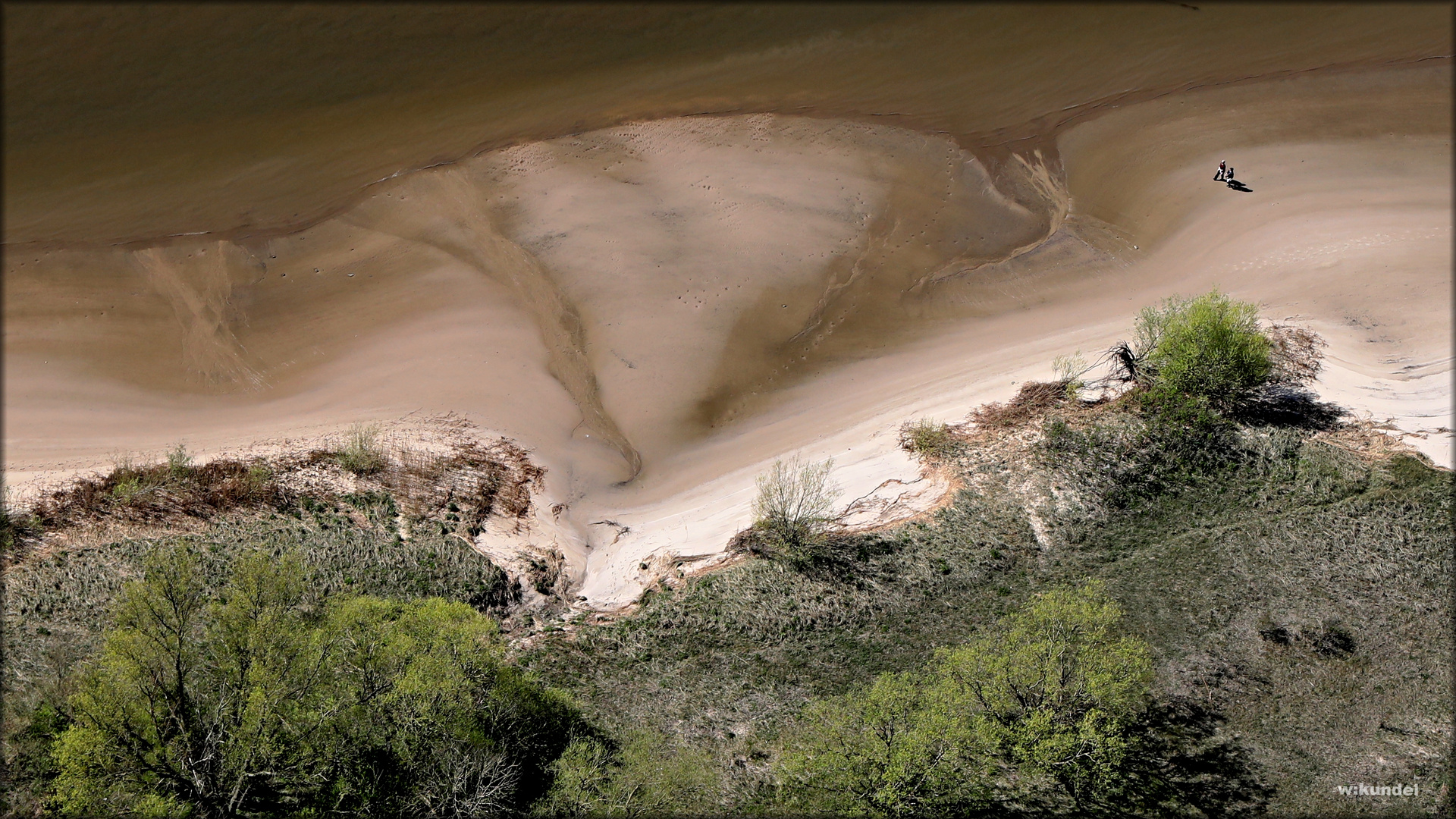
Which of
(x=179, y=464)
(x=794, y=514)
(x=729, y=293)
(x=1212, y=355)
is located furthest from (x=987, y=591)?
(x=179, y=464)

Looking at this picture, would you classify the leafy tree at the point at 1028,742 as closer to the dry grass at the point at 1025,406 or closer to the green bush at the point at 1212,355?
the dry grass at the point at 1025,406

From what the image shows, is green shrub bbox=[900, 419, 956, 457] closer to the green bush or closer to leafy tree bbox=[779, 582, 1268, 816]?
the green bush

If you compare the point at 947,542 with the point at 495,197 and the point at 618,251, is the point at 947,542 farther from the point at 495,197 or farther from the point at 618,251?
the point at 495,197

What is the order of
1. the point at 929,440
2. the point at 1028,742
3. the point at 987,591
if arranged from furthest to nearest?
the point at 929,440, the point at 987,591, the point at 1028,742

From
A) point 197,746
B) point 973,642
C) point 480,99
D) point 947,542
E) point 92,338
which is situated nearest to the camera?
point 197,746

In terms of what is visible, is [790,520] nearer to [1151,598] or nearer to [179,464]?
[1151,598]

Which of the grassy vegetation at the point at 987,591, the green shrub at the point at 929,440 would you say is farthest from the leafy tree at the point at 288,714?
the green shrub at the point at 929,440

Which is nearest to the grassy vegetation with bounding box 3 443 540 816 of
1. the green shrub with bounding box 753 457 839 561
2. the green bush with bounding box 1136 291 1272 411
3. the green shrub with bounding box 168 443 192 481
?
the green shrub with bounding box 168 443 192 481

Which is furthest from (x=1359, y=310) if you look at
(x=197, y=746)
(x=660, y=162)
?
(x=197, y=746)
